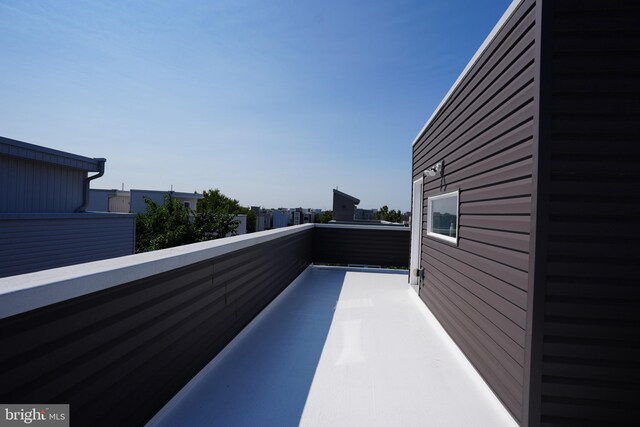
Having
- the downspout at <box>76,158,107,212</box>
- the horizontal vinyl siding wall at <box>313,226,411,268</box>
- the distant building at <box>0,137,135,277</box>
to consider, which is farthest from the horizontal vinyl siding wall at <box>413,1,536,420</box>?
the downspout at <box>76,158,107,212</box>

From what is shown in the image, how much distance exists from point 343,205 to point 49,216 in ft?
43.8

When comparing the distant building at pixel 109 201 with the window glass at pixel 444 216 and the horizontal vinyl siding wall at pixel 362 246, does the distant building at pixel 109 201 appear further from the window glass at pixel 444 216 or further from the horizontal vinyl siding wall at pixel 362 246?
the window glass at pixel 444 216

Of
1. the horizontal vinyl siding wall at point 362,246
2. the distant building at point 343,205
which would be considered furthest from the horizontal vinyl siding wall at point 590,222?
the distant building at point 343,205

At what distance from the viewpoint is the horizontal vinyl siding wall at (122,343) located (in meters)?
1.00

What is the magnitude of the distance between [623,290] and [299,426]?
6.29 feet

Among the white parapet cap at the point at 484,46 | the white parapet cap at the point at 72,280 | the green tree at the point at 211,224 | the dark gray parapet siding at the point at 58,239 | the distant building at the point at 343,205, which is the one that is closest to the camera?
the white parapet cap at the point at 72,280

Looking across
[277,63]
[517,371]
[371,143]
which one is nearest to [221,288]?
[517,371]

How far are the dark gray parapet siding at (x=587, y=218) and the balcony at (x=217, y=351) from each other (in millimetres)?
514

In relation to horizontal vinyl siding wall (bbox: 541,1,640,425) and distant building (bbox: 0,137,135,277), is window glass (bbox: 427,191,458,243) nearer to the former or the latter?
horizontal vinyl siding wall (bbox: 541,1,640,425)

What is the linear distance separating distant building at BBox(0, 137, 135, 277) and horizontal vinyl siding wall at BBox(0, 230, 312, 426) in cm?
573

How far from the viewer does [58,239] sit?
21.4ft

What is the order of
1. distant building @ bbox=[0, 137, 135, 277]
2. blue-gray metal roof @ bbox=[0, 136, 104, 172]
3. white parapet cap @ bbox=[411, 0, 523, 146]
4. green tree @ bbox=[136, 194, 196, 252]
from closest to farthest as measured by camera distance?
white parapet cap @ bbox=[411, 0, 523, 146] < distant building @ bbox=[0, 137, 135, 277] < blue-gray metal roof @ bbox=[0, 136, 104, 172] < green tree @ bbox=[136, 194, 196, 252]

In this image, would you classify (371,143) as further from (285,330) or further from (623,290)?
(623,290)

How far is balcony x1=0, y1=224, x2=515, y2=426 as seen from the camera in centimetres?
107
